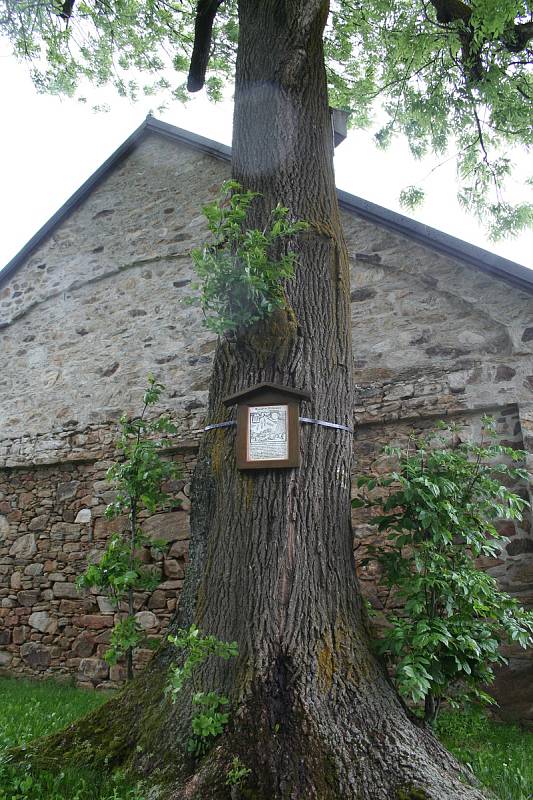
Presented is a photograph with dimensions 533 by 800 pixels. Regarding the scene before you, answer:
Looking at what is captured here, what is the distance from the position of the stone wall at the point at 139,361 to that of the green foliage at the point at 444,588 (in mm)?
1464

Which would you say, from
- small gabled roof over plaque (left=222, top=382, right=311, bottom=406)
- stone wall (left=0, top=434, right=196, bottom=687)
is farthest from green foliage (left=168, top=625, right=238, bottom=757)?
stone wall (left=0, top=434, right=196, bottom=687)

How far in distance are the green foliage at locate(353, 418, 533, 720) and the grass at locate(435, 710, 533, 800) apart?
37 cm

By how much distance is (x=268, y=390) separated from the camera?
10.1 ft

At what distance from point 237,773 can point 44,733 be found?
1931 millimetres

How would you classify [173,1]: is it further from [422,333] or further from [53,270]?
[422,333]

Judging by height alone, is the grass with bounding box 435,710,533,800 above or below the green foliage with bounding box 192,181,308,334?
below

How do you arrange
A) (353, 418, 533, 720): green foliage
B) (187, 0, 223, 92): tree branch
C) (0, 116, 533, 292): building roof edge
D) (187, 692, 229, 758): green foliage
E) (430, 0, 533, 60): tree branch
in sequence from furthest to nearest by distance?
(0, 116, 533, 292): building roof edge
(187, 0, 223, 92): tree branch
(430, 0, 533, 60): tree branch
(353, 418, 533, 720): green foliage
(187, 692, 229, 758): green foliage

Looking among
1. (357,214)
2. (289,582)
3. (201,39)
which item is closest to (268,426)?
(289,582)

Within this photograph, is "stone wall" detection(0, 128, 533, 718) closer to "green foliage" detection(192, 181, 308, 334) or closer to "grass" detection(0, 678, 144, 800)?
"grass" detection(0, 678, 144, 800)

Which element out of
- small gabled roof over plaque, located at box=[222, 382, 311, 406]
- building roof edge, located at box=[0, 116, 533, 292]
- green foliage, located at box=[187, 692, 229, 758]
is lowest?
green foliage, located at box=[187, 692, 229, 758]

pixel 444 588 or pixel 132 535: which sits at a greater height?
pixel 132 535

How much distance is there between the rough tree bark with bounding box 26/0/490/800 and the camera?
2373 millimetres

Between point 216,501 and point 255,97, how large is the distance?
252 cm

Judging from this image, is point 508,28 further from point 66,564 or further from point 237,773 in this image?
point 66,564
